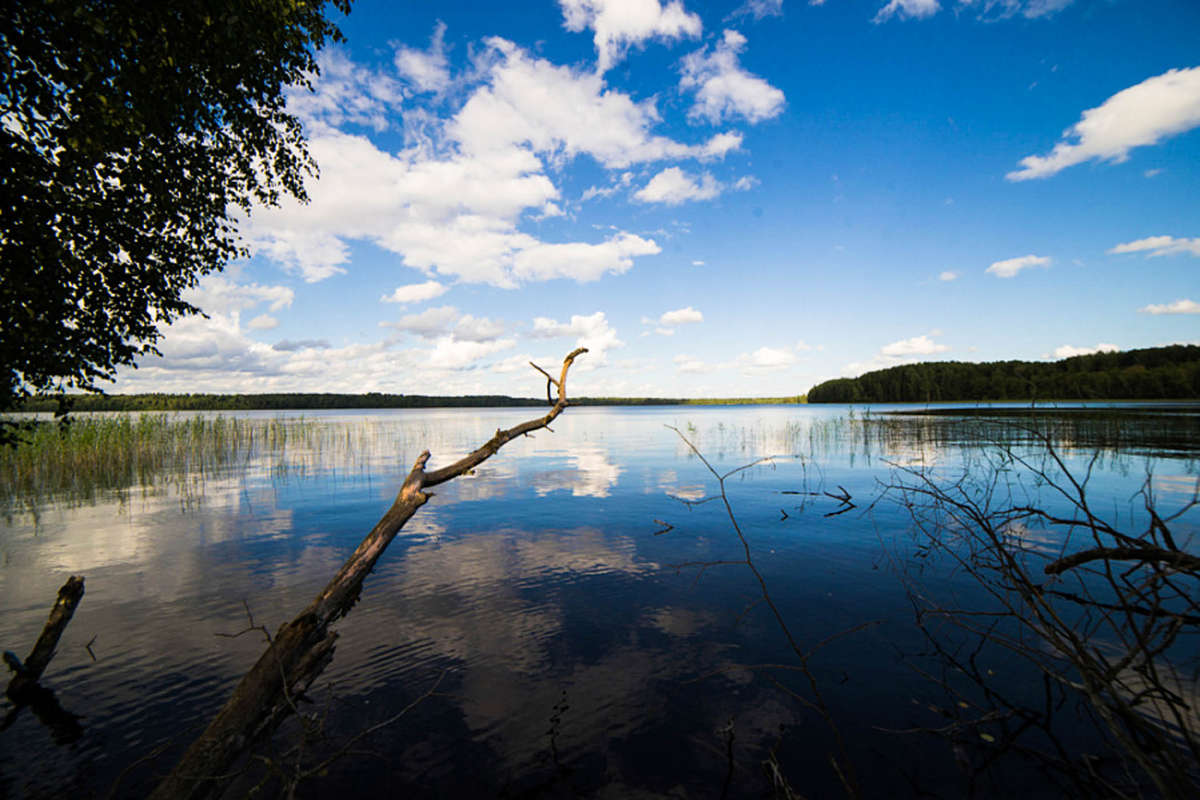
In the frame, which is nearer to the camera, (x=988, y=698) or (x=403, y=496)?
(x=403, y=496)

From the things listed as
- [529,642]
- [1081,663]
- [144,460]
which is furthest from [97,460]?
[1081,663]

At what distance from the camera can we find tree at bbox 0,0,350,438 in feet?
20.0

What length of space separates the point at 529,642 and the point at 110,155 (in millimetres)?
9868

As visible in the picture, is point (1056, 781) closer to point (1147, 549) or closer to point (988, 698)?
point (988, 698)

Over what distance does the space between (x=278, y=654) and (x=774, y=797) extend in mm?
4169

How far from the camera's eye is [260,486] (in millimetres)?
18047

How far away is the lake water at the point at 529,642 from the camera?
14.8ft

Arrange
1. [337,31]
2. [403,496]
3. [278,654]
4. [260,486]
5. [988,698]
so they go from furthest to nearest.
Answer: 1. [260,486]
2. [337,31]
3. [988,698]
4. [403,496]
5. [278,654]

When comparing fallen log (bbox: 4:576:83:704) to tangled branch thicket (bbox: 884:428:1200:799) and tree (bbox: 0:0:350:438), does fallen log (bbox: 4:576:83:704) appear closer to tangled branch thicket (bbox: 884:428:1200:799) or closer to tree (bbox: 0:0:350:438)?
tree (bbox: 0:0:350:438)

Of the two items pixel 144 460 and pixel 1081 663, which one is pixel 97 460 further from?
pixel 1081 663

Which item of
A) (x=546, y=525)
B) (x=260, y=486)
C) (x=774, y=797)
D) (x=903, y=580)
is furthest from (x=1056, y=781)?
(x=260, y=486)

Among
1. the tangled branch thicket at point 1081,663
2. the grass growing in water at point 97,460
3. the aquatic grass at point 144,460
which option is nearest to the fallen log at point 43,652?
the tangled branch thicket at point 1081,663

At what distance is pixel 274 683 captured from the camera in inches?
154

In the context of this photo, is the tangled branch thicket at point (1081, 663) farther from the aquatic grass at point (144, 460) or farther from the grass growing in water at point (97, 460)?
the grass growing in water at point (97, 460)
